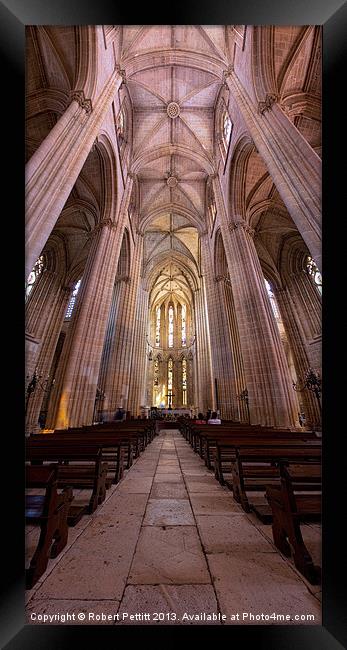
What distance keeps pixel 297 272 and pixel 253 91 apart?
38.6ft

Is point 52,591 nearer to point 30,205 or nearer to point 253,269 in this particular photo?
point 30,205

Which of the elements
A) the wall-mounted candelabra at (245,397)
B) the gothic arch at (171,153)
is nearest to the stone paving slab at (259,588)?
the wall-mounted candelabra at (245,397)

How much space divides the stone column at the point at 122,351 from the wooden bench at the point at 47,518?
12.4m

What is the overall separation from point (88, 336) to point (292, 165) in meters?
9.07

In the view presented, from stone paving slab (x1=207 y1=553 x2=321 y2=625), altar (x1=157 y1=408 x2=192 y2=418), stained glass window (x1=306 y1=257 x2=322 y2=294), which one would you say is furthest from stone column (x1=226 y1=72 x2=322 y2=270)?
altar (x1=157 y1=408 x2=192 y2=418)

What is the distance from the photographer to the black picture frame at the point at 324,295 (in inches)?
47.9

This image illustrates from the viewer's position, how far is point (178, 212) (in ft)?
74.2

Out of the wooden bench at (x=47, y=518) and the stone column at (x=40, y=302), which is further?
the stone column at (x=40, y=302)

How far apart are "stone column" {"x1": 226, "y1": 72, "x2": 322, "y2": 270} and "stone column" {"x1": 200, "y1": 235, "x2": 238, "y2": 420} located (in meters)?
9.87

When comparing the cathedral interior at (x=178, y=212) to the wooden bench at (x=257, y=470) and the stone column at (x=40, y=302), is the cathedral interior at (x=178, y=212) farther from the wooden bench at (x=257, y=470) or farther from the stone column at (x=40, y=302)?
the wooden bench at (x=257, y=470)

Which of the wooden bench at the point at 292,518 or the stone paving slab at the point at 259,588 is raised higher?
the wooden bench at the point at 292,518

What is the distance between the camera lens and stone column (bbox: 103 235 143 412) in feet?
49.1

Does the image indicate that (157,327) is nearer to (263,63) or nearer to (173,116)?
(173,116)
